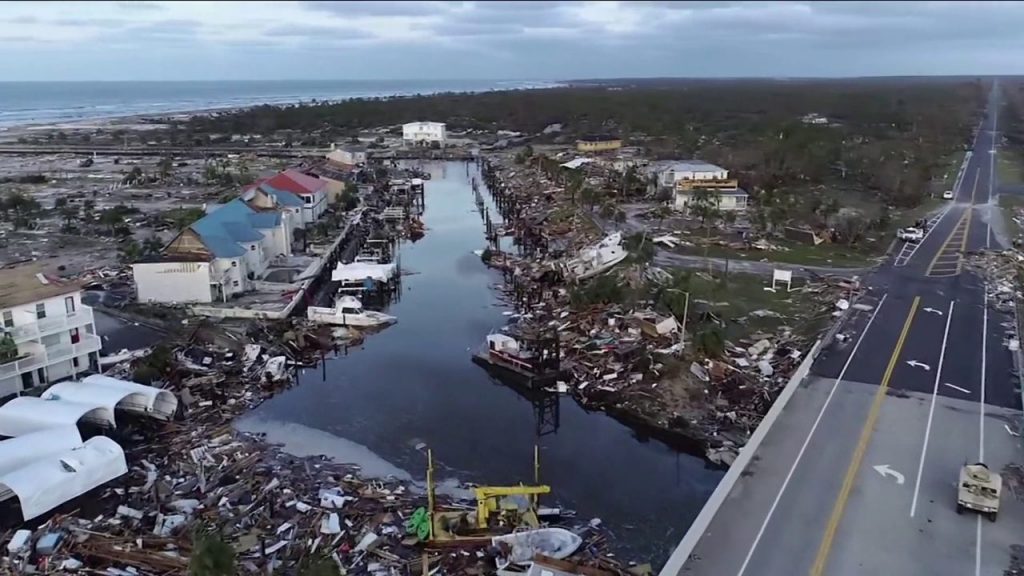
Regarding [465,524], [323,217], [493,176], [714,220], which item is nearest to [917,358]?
[465,524]

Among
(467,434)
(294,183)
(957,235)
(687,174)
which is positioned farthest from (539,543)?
(687,174)

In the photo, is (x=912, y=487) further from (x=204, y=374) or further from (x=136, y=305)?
(x=136, y=305)

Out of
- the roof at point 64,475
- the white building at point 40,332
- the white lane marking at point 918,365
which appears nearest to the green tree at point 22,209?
the white building at point 40,332

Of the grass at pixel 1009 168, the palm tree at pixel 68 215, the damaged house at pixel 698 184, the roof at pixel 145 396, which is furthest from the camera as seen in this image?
the grass at pixel 1009 168

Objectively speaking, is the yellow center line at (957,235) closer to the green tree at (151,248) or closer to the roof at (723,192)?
the roof at (723,192)

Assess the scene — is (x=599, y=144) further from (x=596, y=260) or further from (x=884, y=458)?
(x=884, y=458)

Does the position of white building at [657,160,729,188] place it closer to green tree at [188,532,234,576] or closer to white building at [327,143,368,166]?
white building at [327,143,368,166]
